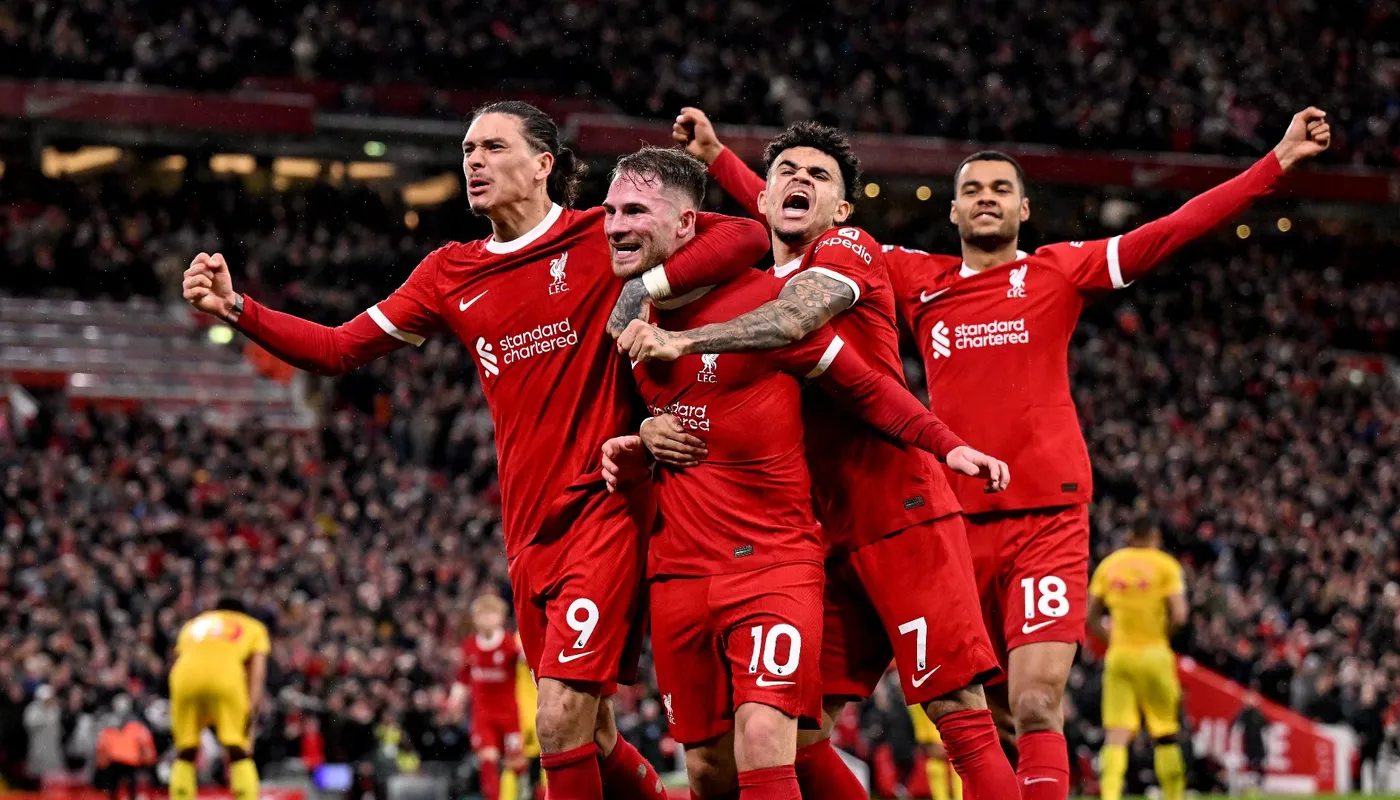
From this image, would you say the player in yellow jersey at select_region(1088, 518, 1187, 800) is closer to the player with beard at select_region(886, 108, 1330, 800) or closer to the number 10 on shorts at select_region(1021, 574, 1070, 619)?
the player with beard at select_region(886, 108, 1330, 800)

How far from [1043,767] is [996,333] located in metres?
1.88

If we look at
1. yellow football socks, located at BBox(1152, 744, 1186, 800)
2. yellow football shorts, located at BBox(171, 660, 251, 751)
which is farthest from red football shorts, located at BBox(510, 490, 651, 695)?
yellow football shorts, located at BBox(171, 660, 251, 751)

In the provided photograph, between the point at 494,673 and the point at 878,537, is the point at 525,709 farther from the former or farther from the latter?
the point at 878,537

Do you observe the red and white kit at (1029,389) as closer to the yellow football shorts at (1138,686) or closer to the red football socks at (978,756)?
the red football socks at (978,756)

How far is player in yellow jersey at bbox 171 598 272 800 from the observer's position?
535 inches

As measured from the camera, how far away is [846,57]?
3697 centimetres

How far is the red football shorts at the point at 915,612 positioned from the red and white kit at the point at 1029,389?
0.81 metres

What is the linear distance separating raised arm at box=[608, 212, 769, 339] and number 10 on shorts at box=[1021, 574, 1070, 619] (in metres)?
1.94

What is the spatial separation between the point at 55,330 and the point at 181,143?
546 centimetres

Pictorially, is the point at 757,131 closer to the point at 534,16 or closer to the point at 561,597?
the point at 534,16

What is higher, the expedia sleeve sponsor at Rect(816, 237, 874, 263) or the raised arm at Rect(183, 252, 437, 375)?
the expedia sleeve sponsor at Rect(816, 237, 874, 263)

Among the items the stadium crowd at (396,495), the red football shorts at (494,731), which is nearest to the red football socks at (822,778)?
the red football shorts at (494,731)

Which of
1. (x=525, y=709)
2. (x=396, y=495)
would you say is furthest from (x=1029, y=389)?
(x=396, y=495)

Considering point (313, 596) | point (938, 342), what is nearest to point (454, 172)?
point (313, 596)
